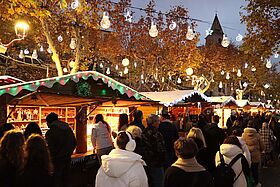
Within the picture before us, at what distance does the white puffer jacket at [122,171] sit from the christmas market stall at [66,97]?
3.20m

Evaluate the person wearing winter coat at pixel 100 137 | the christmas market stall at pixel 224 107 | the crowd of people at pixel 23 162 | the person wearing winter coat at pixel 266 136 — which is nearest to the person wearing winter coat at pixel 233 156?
the crowd of people at pixel 23 162

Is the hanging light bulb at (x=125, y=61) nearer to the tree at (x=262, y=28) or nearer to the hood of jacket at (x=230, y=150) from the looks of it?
the tree at (x=262, y=28)

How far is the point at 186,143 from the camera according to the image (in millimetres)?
3732

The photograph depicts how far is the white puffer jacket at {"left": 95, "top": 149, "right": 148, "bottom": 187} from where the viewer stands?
3.70 m

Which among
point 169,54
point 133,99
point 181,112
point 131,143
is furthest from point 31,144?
point 169,54

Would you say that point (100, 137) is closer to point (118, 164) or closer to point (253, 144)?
point (253, 144)

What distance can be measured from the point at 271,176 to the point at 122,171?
7.67 m

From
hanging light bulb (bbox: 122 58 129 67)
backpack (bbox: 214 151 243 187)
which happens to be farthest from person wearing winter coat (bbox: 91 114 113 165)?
hanging light bulb (bbox: 122 58 129 67)

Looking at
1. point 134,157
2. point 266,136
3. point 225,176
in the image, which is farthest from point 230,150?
point 266,136

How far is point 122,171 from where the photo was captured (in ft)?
12.1

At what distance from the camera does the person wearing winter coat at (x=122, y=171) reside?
12.2 feet

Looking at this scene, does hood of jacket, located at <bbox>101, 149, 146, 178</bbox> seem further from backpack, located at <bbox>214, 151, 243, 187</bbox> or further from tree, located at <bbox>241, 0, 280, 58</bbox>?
tree, located at <bbox>241, 0, 280, 58</bbox>

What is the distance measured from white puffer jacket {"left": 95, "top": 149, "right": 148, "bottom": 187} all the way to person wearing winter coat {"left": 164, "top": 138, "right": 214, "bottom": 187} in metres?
0.32

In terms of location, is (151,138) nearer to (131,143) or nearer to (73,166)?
(131,143)
